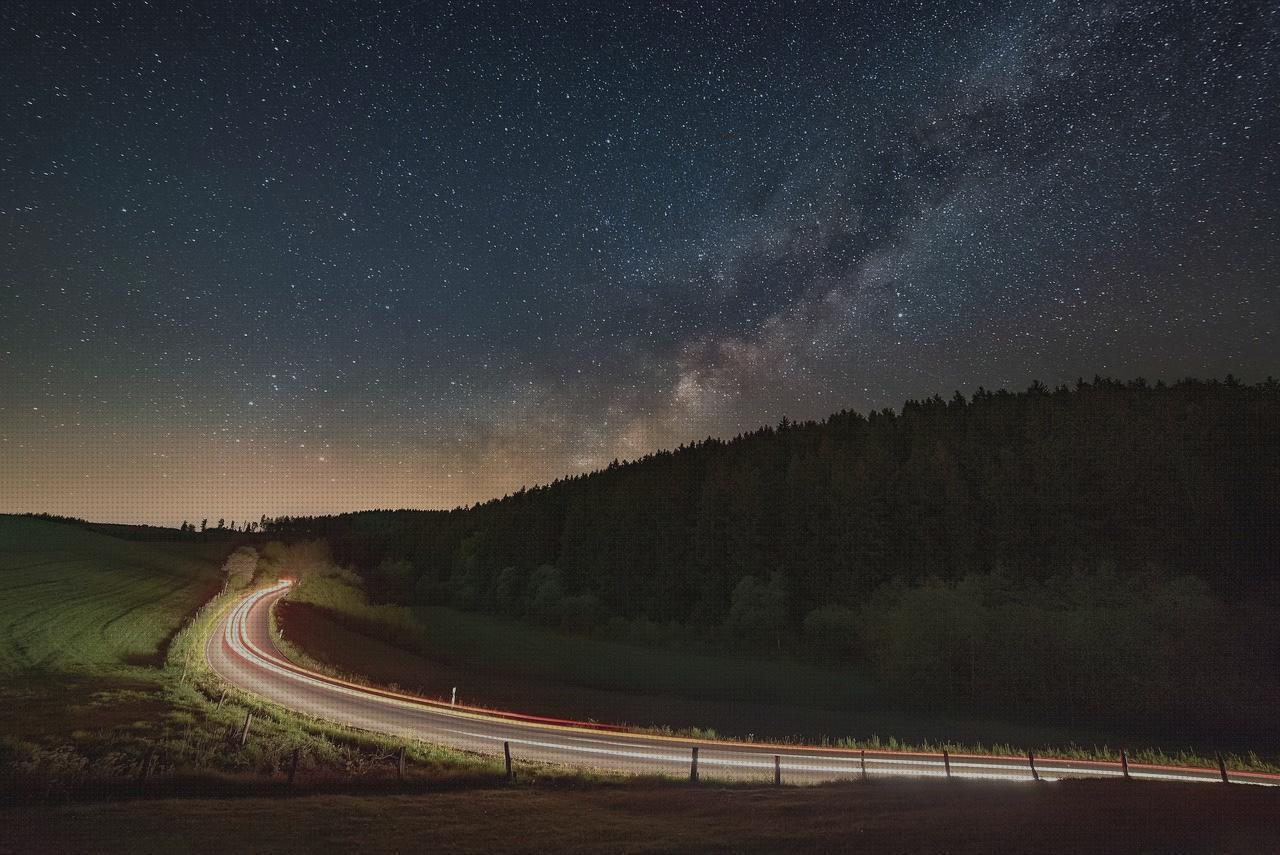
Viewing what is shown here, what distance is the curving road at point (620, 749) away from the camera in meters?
26.1

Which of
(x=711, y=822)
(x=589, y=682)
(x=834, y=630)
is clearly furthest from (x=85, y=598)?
(x=711, y=822)

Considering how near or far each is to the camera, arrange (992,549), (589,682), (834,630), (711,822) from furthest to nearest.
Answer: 1. (834,630)
2. (992,549)
3. (589,682)
4. (711,822)

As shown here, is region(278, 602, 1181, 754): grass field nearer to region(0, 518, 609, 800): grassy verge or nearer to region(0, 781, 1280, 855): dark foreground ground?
region(0, 518, 609, 800): grassy verge

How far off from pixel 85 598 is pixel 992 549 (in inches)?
3061

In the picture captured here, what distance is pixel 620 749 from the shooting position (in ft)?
96.8

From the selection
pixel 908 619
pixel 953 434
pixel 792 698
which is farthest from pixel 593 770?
pixel 953 434

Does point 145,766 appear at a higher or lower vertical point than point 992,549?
lower

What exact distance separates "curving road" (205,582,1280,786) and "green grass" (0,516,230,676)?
8639 millimetres

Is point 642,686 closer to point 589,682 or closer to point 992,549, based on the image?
point 589,682

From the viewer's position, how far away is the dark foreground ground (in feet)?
39.3

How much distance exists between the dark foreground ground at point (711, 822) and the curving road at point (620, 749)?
669 centimetres

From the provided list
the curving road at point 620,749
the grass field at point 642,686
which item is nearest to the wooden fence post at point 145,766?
the curving road at point 620,749

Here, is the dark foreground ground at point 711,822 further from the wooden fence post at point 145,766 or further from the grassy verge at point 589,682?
the grassy verge at point 589,682

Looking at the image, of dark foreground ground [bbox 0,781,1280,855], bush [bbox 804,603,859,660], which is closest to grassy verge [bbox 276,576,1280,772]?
bush [bbox 804,603,859,660]
